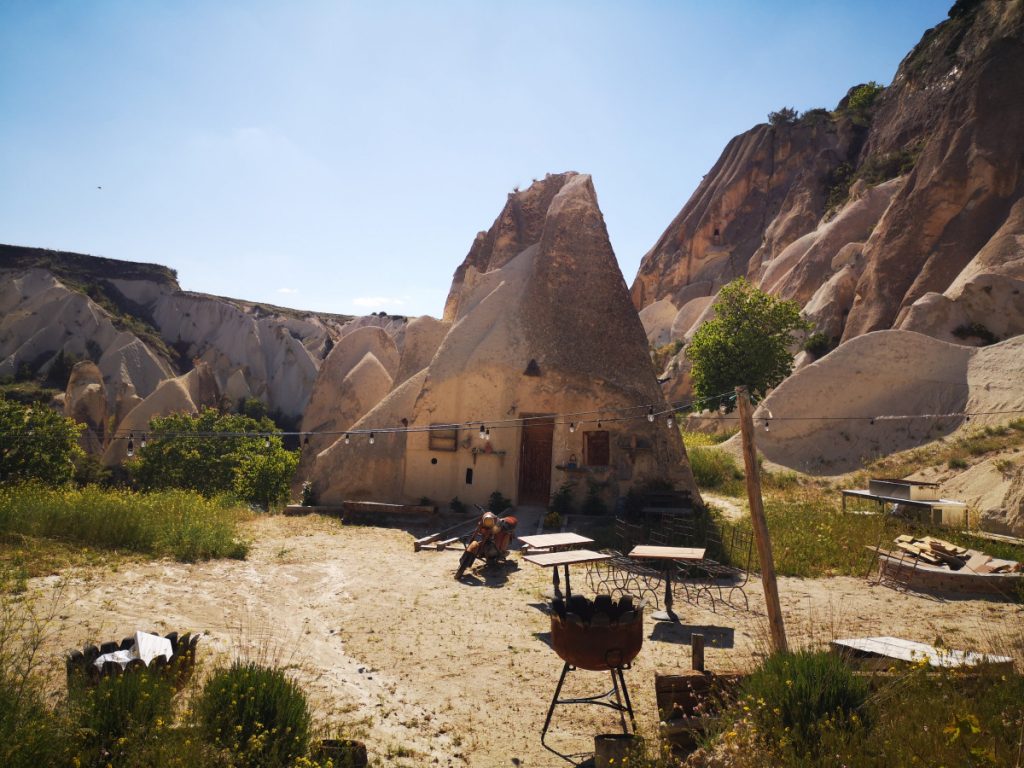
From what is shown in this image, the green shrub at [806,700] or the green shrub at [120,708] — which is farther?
the green shrub at [806,700]

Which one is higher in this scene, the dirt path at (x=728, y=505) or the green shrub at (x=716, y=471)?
the green shrub at (x=716, y=471)

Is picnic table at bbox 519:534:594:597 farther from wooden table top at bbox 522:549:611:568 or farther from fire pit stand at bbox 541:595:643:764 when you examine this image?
fire pit stand at bbox 541:595:643:764

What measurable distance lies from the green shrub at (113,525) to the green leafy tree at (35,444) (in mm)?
10632

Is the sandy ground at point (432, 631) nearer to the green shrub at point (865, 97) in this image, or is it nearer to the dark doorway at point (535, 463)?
the dark doorway at point (535, 463)

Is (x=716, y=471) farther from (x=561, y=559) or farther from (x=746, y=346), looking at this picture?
(x=561, y=559)

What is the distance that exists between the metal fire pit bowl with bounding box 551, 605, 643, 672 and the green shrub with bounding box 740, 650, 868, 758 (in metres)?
1.00

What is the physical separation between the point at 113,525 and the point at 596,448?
40.3ft

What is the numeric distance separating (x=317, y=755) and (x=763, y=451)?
23208 millimetres

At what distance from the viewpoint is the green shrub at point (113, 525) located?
427 inches

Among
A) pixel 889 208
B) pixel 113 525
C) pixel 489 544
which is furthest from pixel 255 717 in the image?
pixel 889 208

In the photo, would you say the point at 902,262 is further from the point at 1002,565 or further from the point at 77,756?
the point at 77,756

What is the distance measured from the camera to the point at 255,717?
4.60m

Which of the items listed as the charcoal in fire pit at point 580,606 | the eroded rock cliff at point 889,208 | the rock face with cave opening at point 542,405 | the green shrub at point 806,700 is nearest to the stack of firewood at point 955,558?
the rock face with cave opening at point 542,405

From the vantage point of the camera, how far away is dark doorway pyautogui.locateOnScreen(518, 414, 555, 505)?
61.9 feet
